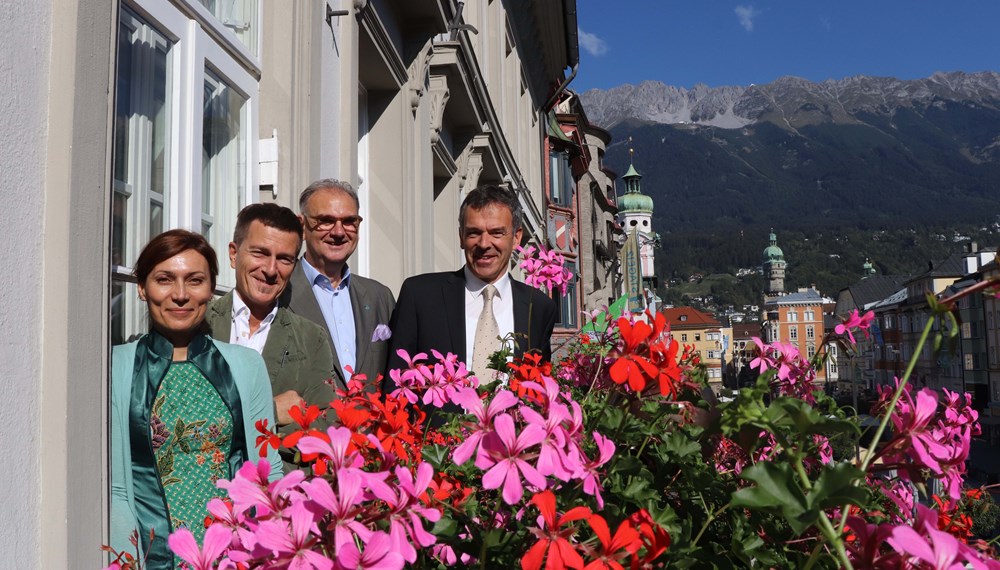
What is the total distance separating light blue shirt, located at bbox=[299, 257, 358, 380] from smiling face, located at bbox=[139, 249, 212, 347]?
1.11 m

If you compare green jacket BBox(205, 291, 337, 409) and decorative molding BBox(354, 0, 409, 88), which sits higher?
decorative molding BBox(354, 0, 409, 88)

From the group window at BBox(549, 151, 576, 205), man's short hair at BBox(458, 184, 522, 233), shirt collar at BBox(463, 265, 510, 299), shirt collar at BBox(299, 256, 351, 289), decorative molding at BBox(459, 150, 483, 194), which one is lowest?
shirt collar at BBox(463, 265, 510, 299)

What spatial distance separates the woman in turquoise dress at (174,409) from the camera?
2.14 meters

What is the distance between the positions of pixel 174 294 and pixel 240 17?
8.46ft

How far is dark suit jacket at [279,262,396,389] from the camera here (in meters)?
3.27

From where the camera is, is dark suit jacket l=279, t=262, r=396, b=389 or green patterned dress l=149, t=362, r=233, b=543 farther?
dark suit jacket l=279, t=262, r=396, b=389

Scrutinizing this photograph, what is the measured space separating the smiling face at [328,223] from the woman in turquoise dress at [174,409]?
1.01 metres

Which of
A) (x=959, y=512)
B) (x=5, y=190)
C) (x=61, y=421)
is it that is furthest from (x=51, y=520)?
(x=959, y=512)

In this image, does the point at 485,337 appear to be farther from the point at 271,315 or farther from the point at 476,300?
the point at 271,315

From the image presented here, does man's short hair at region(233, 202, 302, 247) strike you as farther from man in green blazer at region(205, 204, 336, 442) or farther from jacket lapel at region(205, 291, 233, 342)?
jacket lapel at region(205, 291, 233, 342)

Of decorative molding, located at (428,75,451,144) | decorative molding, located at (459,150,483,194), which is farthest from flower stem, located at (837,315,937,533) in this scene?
decorative molding, located at (459,150,483,194)

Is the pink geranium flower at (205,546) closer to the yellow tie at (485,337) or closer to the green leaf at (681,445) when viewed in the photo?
the green leaf at (681,445)

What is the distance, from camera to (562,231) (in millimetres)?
26906

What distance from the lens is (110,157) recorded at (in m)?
2.36
